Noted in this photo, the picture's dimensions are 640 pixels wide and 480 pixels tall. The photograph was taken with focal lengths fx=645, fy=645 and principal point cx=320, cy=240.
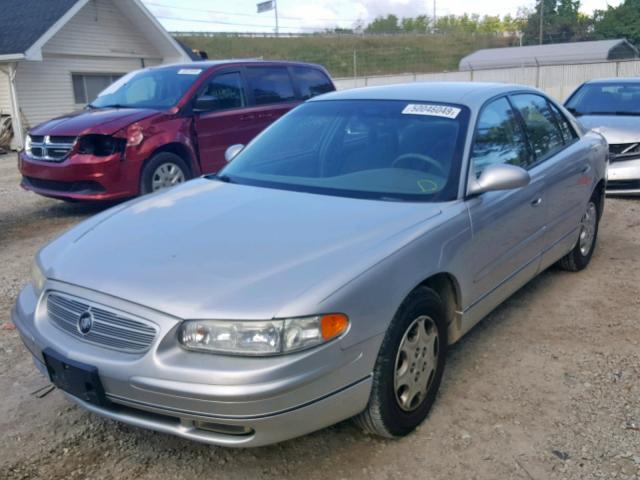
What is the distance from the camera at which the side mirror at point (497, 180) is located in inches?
132

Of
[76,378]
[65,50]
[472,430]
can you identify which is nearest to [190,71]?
[76,378]

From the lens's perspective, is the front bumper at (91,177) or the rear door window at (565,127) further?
the front bumper at (91,177)

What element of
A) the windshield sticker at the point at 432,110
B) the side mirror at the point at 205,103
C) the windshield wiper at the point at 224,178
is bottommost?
the windshield wiper at the point at 224,178

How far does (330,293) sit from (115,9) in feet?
63.4

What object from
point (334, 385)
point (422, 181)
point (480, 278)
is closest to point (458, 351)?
point (480, 278)

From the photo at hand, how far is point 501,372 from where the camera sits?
12.1 feet

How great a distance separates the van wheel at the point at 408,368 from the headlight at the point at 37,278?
1.56 m

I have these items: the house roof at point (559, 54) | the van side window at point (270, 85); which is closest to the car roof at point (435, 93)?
the van side window at point (270, 85)

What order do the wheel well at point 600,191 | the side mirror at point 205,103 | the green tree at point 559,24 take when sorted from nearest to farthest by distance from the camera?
the wheel well at point 600,191 → the side mirror at point 205,103 → the green tree at point 559,24

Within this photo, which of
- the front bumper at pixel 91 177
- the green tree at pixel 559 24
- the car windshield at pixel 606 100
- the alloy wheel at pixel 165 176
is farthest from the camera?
the green tree at pixel 559 24

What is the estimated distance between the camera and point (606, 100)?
30.0 feet

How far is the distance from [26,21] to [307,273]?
1808 centimetres

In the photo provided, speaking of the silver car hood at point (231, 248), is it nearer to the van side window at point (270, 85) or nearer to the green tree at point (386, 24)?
the van side window at point (270, 85)

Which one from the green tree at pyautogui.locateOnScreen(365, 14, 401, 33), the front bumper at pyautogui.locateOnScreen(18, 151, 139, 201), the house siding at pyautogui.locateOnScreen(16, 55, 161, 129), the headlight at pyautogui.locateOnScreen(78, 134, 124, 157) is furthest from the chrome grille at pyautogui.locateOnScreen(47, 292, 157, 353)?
the green tree at pyautogui.locateOnScreen(365, 14, 401, 33)
